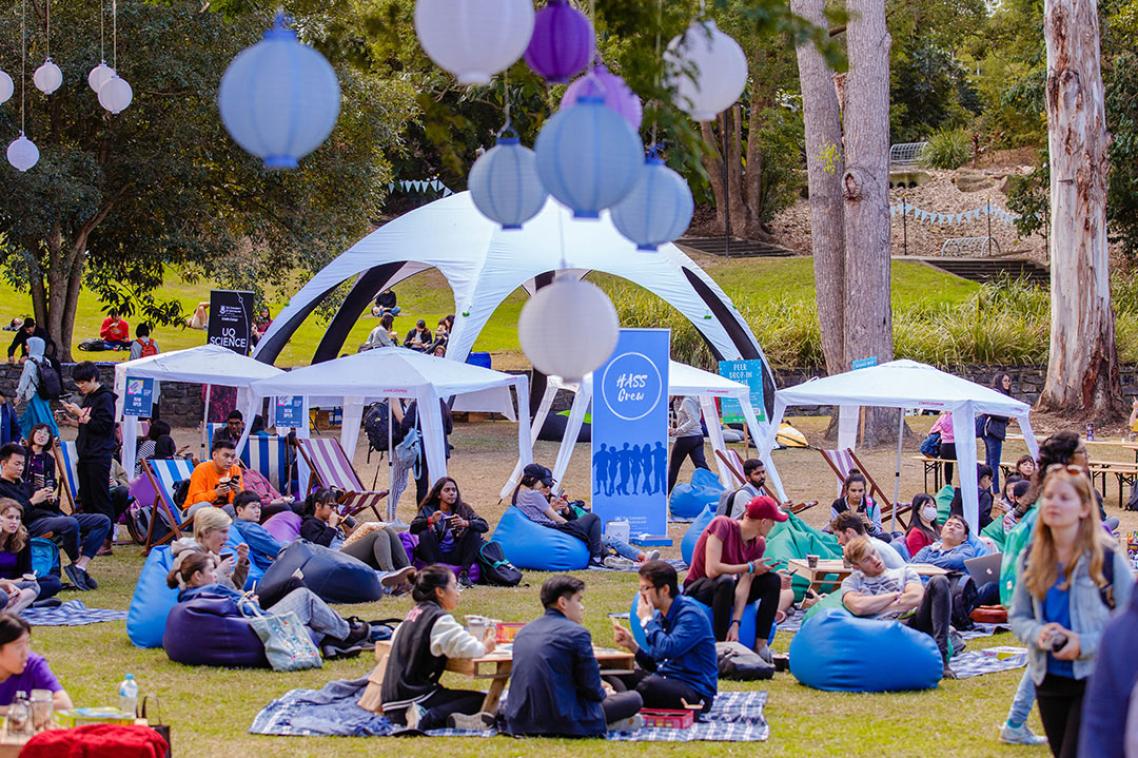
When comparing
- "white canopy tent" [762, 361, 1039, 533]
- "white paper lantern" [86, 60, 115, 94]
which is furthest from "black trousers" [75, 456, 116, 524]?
"white canopy tent" [762, 361, 1039, 533]

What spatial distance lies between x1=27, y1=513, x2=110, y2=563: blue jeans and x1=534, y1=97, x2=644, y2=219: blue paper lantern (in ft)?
21.8

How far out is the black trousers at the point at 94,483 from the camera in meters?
12.2

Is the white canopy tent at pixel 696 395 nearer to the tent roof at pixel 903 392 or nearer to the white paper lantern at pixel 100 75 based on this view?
the tent roof at pixel 903 392

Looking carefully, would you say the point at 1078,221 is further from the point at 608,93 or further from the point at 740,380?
the point at 608,93

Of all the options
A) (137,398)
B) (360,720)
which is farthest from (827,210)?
A: (360,720)

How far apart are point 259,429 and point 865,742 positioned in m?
12.6

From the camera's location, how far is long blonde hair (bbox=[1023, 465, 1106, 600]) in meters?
4.96

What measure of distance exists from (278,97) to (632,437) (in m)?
9.41

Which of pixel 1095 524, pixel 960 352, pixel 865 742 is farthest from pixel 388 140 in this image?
pixel 1095 524

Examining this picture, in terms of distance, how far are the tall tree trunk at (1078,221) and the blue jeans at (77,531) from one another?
53.5 feet

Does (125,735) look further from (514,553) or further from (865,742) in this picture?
(514,553)

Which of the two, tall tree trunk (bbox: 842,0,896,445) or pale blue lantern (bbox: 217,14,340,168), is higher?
tall tree trunk (bbox: 842,0,896,445)

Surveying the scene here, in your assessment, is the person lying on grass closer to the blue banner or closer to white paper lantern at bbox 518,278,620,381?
white paper lantern at bbox 518,278,620,381

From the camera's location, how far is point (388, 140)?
24875mm
